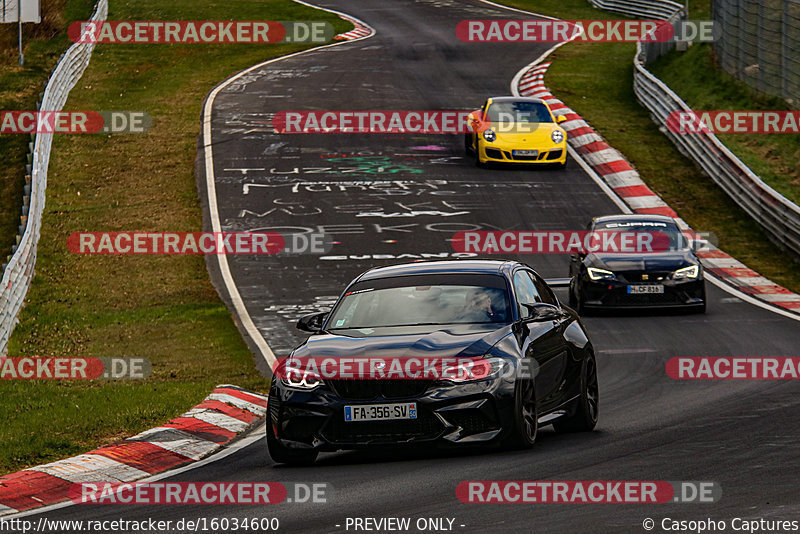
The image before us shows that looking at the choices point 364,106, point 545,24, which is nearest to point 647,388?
point 364,106

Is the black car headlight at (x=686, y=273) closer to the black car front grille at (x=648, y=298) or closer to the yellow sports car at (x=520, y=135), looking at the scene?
the black car front grille at (x=648, y=298)

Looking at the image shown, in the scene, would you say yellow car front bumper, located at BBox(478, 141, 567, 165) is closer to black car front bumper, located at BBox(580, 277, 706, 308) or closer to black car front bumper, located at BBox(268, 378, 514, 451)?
black car front bumper, located at BBox(580, 277, 706, 308)

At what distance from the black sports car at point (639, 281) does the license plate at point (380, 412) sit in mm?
10681

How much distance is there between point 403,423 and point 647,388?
4.89m

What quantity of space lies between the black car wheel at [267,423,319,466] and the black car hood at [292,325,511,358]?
631mm

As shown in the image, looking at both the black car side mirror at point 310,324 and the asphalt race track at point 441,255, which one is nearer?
the asphalt race track at point 441,255

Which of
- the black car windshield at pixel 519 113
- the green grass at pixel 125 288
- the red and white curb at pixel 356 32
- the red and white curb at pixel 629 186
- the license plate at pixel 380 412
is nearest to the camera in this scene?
the license plate at pixel 380 412

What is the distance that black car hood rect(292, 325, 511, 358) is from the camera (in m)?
9.59

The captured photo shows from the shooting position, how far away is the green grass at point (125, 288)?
1295 cm

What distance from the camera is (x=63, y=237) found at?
25312 millimetres

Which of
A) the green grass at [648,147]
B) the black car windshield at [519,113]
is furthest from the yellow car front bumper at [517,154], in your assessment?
the green grass at [648,147]

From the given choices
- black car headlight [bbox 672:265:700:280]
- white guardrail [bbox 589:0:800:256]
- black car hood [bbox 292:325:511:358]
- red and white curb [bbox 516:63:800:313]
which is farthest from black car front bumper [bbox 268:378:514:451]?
white guardrail [bbox 589:0:800:256]

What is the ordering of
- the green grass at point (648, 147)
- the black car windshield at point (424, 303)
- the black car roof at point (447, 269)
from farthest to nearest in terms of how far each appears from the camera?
1. the green grass at point (648, 147)
2. the black car roof at point (447, 269)
3. the black car windshield at point (424, 303)

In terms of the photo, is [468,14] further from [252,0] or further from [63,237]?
[63,237]
